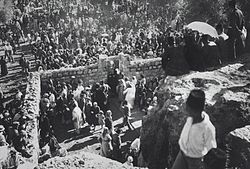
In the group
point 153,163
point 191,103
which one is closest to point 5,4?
point 153,163

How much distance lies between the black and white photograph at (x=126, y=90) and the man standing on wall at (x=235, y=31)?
0.03 metres

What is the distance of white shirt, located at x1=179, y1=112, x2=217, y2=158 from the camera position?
15.4 ft

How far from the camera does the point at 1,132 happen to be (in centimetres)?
1246

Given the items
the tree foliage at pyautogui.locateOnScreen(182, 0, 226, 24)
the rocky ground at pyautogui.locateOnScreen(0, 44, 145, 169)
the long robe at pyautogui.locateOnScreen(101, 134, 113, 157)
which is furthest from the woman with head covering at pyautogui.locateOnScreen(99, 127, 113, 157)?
the tree foliage at pyautogui.locateOnScreen(182, 0, 226, 24)

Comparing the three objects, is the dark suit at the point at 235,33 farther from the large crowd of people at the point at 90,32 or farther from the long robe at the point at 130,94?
the long robe at the point at 130,94

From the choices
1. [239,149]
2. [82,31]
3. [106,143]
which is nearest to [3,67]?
[82,31]

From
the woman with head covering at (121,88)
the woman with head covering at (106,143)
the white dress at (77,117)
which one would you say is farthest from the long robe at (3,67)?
the woman with head covering at (106,143)

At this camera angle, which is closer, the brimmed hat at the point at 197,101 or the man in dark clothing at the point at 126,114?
the brimmed hat at the point at 197,101

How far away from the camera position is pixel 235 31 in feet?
35.6

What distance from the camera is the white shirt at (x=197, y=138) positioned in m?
4.70

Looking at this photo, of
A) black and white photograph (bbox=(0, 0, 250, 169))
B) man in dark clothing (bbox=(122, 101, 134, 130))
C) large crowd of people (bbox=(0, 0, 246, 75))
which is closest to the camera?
black and white photograph (bbox=(0, 0, 250, 169))

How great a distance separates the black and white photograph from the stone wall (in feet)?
0.17

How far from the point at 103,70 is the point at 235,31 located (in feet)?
30.2

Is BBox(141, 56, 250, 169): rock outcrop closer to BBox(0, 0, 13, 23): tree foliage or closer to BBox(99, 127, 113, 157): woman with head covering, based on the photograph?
BBox(99, 127, 113, 157): woman with head covering
